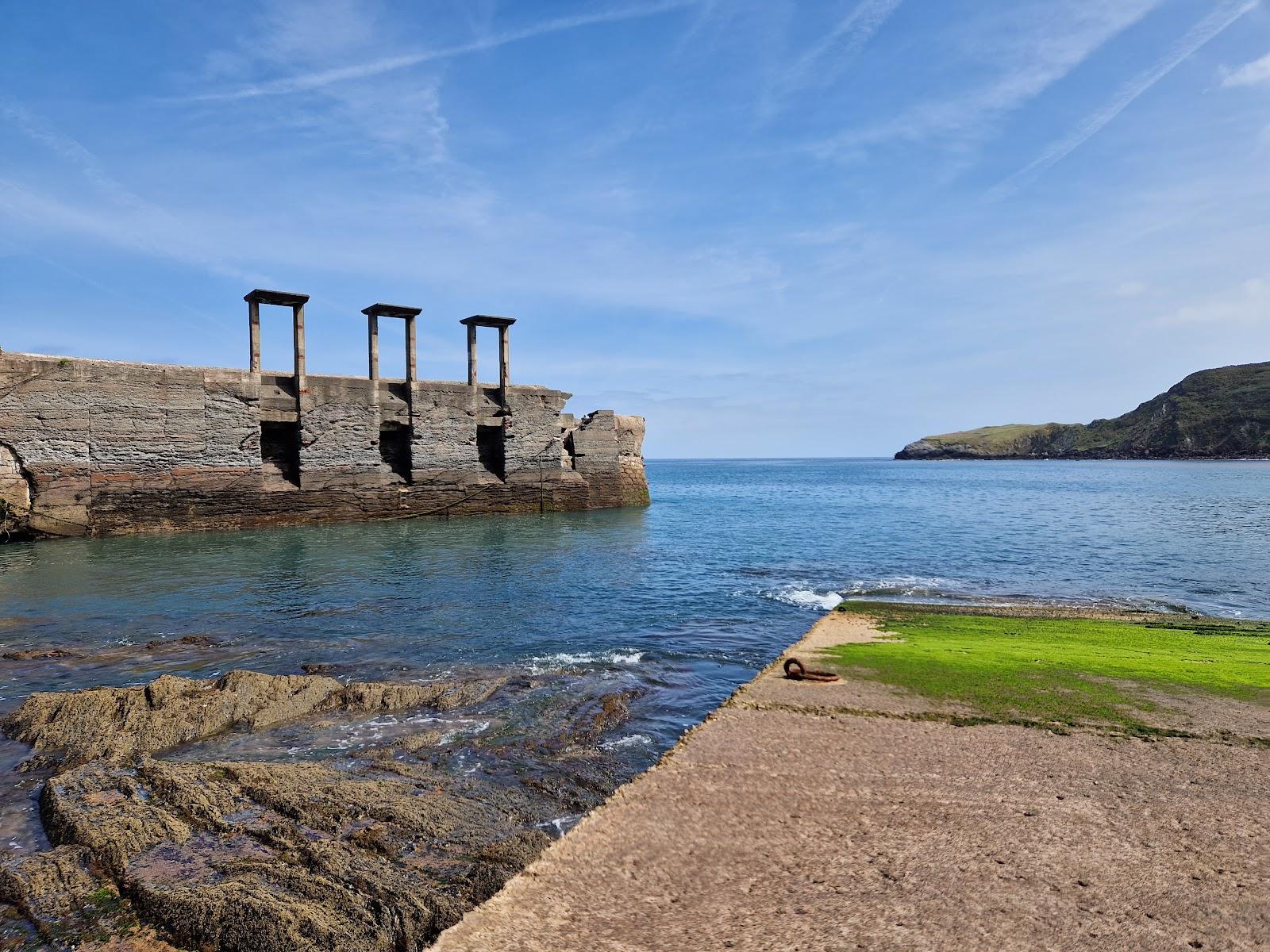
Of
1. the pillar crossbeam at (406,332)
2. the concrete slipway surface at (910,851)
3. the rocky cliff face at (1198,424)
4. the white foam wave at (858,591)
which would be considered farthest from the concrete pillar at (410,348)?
the rocky cliff face at (1198,424)

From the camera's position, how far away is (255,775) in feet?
20.2

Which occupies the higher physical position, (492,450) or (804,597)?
(492,450)

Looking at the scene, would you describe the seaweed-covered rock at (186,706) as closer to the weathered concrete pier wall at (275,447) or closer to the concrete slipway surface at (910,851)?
the concrete slipway surface at (910,851)

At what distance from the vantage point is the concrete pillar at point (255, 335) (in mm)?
27500

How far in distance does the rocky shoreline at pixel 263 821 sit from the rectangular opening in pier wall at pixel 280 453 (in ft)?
70.8

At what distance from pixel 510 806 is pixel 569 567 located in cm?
1488

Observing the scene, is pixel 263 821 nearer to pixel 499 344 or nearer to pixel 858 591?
pixel 858 591

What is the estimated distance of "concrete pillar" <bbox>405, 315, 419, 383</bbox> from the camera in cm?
3098

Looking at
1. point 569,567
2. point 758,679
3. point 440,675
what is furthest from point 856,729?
point 569,567

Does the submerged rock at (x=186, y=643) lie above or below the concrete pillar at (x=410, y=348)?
below

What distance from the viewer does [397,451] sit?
31938 mm

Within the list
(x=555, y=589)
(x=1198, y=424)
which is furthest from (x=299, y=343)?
(x=1198, y=424)

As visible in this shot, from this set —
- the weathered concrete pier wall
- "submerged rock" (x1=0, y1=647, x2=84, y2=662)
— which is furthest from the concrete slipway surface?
the weathered concrete pier wall

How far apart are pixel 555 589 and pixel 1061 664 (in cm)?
1103
